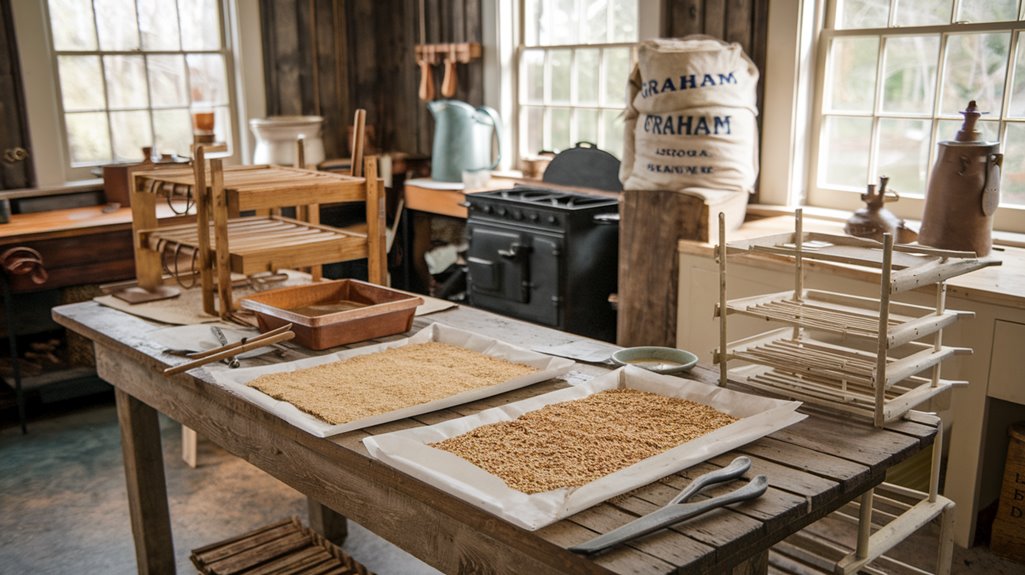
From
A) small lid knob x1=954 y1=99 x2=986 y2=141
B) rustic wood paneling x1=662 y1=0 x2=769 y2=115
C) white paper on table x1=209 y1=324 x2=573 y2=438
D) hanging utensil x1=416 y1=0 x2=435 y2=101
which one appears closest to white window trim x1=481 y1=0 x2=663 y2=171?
hanging utensil x1=416 y1=0 x2=435 y2=101

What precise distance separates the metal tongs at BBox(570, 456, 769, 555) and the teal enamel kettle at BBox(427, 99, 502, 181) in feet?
13.1

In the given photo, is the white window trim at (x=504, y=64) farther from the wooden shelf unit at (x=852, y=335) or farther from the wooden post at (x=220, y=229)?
the wooden shelf unit at (x=852, y=335)

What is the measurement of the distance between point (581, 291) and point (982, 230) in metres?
1.79

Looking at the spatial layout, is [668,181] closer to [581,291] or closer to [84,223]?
[581,291]

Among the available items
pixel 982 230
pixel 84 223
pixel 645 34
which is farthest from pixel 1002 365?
pixel 84 223

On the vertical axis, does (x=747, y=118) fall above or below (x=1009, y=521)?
above

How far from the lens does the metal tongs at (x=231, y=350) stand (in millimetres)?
2148

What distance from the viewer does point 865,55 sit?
401cm

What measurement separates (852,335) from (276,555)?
1964 millimetres

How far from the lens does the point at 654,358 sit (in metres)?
2.18

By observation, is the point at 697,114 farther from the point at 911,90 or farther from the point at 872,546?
the point at 872,546

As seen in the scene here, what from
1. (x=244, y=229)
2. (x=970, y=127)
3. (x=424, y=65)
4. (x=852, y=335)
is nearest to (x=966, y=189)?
(x=970, y=127)

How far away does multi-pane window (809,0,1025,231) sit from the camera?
144 inches

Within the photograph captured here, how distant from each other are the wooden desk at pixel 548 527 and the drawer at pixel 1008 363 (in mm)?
1335
